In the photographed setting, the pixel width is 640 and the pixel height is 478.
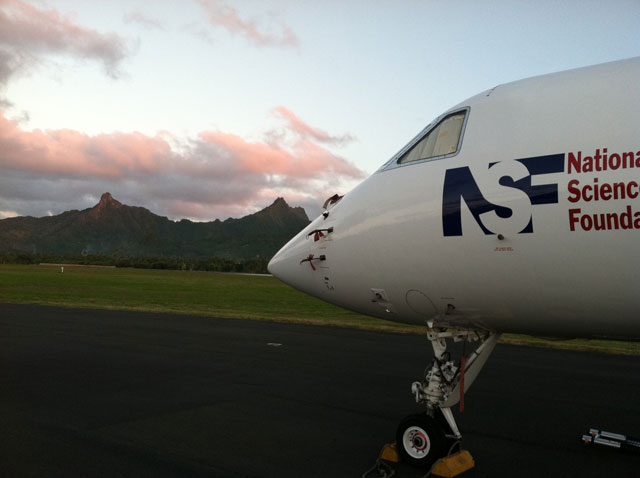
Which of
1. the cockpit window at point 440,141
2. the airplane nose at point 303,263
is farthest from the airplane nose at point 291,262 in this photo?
the cockpit window at point 440,141

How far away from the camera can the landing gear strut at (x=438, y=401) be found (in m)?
6.12

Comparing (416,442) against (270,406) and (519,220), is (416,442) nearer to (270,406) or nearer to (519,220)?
(519,220)

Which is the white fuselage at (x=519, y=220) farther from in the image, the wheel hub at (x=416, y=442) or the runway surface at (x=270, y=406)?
the runway surface at (x=270, y=406)

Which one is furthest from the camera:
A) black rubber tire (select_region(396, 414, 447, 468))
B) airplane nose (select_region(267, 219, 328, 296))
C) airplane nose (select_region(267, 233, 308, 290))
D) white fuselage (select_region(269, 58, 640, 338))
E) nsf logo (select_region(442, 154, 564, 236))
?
airplane nose (select_region(267, 233, 308, 290))

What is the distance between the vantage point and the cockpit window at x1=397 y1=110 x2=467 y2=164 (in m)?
5.72

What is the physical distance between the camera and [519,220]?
191 inches

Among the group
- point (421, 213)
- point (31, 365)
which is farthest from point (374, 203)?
point (31, 365)

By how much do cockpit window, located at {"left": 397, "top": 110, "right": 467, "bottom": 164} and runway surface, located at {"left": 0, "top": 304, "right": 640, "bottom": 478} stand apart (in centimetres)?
367

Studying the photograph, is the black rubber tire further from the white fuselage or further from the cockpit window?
the cockpit window

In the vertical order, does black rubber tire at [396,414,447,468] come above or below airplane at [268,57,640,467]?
below

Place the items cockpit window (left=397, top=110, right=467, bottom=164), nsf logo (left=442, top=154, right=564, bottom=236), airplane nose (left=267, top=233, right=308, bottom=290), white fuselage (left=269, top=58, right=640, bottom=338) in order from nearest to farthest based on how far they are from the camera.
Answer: white fuselage (left=269, top=58, right=640, bottom=338), nsf logo (left=442, top=154, right=564, bottom=236), cockpit window (left=397, top=110, right=467, bottom=164), airplane nose (left=267, top=233, right=308, bottom=290)

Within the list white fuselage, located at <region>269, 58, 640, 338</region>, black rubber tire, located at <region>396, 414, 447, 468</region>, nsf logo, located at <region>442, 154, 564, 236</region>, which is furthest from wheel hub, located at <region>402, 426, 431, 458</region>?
nsf logo, located at <region>442, 154, 564, 236</region>

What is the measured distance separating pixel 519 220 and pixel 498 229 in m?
0.21

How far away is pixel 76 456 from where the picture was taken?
20.7 ft
